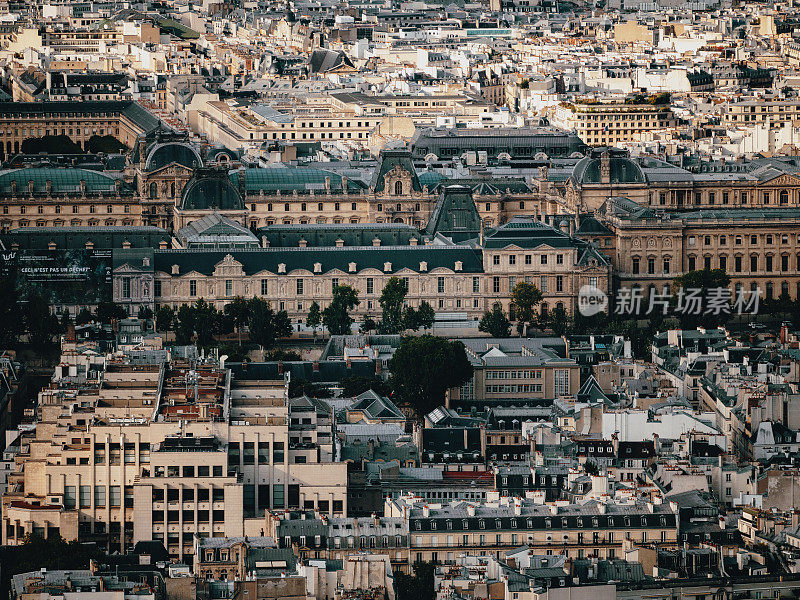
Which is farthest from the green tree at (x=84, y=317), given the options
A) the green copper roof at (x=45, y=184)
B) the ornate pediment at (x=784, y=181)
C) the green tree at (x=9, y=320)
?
the ornate pediment at (x=784, y=181)

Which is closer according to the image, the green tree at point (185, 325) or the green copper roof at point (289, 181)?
the green tree at point (185, 325)

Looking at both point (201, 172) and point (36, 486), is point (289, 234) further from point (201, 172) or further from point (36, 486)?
point (36, 486)

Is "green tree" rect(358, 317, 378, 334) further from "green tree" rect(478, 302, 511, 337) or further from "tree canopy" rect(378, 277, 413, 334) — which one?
"green tree" rect(478, 302, 511, 337)

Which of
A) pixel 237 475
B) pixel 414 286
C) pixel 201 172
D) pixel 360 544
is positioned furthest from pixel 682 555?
pixel 201 172

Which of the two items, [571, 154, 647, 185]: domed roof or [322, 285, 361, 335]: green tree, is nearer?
[322, 285, 361, 335]: green tree

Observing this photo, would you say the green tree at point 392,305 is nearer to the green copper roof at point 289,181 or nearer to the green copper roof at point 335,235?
the green copper roof at point 335,235

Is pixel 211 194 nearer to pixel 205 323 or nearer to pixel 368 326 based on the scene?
pixel 368 326

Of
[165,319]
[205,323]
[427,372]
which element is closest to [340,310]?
[205,323]

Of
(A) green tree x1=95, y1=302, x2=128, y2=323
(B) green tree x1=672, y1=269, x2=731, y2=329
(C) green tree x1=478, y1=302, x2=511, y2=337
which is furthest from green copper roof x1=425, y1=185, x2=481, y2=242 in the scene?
(A) green tree x1=95, y1=302, x2=128, y2=323
